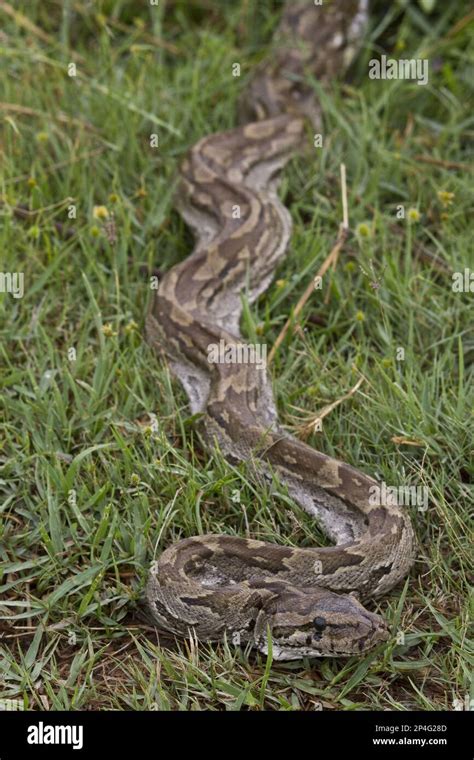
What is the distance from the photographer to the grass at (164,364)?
5.53 meters

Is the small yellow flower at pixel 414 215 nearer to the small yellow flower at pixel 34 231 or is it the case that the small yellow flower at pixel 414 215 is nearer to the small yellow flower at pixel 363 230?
the small yellow flower at pixel 363 230

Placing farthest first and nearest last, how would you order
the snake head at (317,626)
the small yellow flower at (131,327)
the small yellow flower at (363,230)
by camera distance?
1. the small yellow flower at (363,230)
2. the small yellow flower at (131,327)
3. the snake head at (317,626)

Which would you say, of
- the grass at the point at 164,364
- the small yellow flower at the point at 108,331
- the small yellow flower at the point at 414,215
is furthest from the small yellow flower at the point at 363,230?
the small yellow flower at the point at 108,331

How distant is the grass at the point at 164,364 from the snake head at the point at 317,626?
0.17 m

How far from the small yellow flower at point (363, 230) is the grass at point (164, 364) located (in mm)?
17

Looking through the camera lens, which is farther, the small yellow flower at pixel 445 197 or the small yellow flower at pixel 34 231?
the small yellow flower at pixel 445 197

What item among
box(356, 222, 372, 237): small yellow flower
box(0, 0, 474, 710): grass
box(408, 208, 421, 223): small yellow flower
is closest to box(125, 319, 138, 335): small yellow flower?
box(0, 0, 474, 710): grass

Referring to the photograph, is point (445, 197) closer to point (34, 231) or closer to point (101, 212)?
point (101, 212)

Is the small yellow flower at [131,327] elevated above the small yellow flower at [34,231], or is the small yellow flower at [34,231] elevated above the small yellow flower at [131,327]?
the small yellow flower at [34,231]

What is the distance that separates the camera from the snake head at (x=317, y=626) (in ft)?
17.2

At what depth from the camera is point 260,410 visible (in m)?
6.93

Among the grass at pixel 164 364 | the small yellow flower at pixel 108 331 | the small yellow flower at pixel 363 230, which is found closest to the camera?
the grass at pixel 164 364

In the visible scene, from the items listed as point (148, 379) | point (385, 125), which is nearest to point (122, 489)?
point (148, 379)

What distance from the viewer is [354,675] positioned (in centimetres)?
537
